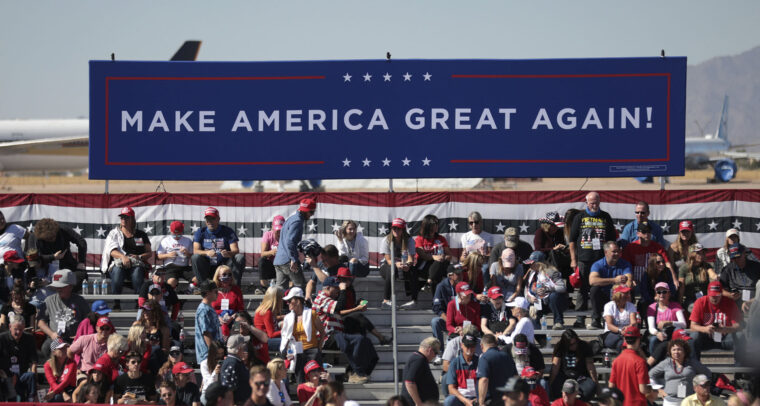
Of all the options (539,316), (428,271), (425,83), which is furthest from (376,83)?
(539,316)

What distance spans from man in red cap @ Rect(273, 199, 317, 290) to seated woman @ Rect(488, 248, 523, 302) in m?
2.74

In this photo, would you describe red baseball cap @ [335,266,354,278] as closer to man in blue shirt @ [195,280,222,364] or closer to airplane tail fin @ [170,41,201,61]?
man in blue shirt @ [195,280,222,364]

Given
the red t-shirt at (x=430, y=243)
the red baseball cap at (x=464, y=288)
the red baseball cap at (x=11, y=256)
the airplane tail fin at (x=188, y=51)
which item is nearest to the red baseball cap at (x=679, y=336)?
the red baseball cap at (x=464, y=288)

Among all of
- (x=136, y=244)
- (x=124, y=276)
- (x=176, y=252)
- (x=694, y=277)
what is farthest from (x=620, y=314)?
(x=124, y=276)

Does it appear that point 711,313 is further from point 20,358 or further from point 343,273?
point 20,358

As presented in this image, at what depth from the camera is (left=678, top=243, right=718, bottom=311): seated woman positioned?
1319 cm

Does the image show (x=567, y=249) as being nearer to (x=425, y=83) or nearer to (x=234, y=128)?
(x=425, y=83)

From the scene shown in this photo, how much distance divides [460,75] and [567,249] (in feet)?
11.8

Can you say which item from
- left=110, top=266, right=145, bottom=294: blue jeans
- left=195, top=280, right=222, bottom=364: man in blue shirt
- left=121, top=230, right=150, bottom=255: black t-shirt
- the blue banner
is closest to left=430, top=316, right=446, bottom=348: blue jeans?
left=195, top=280, right=222, bottom=364: man in blue shirt

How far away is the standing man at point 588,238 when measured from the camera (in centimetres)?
1369

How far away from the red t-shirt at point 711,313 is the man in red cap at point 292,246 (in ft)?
17.7

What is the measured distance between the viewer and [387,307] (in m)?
13.9

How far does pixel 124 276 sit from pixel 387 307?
3943 mm

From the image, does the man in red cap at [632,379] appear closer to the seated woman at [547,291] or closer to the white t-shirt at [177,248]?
the seated woman at [547,291]
